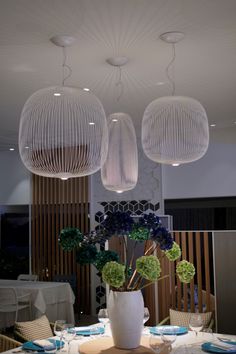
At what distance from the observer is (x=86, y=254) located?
3.03 m

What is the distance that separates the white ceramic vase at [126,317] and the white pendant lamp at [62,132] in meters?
0.89

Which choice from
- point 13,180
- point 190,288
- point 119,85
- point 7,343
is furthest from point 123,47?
point 13,180

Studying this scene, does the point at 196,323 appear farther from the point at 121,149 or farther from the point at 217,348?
the point at 121,149

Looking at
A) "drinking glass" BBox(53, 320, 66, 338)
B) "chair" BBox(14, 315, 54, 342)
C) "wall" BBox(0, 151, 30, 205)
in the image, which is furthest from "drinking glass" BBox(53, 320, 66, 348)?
"wall" BBox(0, 151, 30, 205)

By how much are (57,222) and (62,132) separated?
5594 mm

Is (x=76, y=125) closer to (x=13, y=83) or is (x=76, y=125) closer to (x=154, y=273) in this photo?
(x=154, y=273)

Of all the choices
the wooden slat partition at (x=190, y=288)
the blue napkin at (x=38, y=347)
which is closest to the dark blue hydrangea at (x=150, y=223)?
the blue napkin at (x=38, y=347)

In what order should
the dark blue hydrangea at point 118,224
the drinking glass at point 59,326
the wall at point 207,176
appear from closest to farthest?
1. the dark blue hydrangea at point 118,224
2. the drinking glass at point 59,326
3. the wall at point 207,176

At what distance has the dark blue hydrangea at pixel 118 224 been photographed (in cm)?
296

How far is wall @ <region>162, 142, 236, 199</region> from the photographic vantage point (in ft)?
22.1

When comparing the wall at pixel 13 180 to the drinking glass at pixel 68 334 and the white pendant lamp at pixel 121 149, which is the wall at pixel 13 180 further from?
the drinking glass at pixel 68 334

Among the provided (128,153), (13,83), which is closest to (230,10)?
(128,153)

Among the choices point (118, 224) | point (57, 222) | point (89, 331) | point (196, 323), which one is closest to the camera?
point (118, 224)

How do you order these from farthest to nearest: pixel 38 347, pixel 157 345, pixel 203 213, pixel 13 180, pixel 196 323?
pixel 13 180 → pixel 203 213 → pixel 196 323 → pixel 38 347 → pixel 157 345
